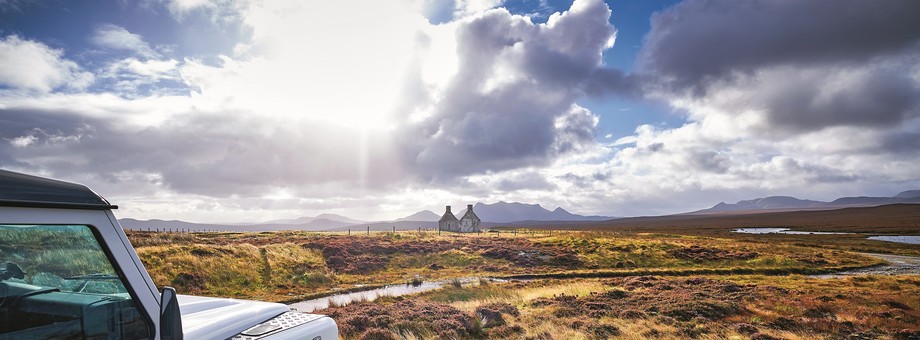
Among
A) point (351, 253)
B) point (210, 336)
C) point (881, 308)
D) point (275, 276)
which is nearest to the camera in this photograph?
point (210, 336)

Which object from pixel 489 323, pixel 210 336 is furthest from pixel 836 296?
pixel 210 336

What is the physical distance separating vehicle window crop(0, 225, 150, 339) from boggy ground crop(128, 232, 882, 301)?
22.3 metres

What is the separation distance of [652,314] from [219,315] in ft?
55.6

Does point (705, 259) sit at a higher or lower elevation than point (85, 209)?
lower

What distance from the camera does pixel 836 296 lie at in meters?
20.6

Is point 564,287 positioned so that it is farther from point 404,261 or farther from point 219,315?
point 219,315

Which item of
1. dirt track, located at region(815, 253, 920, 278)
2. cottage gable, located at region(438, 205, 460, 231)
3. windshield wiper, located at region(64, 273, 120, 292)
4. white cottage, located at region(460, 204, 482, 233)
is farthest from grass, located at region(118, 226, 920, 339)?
cottage gable, located at region(438, 205, 460, 231)

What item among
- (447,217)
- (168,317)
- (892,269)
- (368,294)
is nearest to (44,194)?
(168,317)

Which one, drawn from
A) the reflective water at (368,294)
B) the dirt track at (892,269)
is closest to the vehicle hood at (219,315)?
the reflective water at (368,294)

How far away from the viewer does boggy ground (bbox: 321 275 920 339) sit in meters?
13.5

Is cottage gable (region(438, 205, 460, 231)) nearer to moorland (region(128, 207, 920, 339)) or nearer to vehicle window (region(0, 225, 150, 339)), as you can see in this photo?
moorland (region(128, 207, 920, 339))

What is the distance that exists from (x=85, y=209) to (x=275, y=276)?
28685 millimetres

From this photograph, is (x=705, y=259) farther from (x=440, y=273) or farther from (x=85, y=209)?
(x=85, y=209)

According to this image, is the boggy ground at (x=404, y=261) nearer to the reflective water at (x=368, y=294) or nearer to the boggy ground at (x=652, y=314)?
the reflective water at (x=368, y=294)
